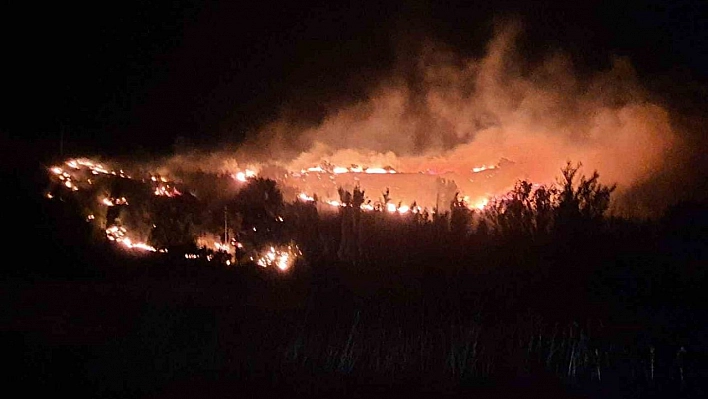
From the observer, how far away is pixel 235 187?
9961 mm

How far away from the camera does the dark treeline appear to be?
18.0 feet

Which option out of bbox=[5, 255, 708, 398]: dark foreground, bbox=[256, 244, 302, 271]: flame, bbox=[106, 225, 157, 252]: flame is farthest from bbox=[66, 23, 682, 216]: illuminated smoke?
bbox=[5, 255, 708, 398]: dark foreground

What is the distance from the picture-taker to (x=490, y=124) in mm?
10398

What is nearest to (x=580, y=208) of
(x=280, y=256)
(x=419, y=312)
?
(x=419, y=312)

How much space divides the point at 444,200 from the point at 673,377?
448 centimetres

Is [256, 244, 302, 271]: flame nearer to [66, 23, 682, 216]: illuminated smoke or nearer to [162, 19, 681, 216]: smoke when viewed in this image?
[66, 23, 682, 216]: illuminated smoke

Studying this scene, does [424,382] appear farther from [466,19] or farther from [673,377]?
[466,19]

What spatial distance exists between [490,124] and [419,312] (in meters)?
4.91

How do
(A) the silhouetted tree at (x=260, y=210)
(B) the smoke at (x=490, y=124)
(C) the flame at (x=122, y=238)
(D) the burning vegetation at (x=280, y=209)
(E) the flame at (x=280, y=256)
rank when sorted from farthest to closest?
1. (B) the smoke at (x=490, y=124)
2. (C) the flame at (x=122, y=238)
3. (A) the silhouetted tree at (x=260, y=210)
4. (E) the flame at (x=280, y=256)
5. (D) the burning vegetation at (x=280, y=209)

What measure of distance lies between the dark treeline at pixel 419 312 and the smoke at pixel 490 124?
1.73m

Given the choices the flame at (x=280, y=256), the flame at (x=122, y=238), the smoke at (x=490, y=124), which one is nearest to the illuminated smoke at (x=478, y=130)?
the smoke at (x=490, y=124)

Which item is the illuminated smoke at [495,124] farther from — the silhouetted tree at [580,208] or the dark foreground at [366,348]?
the dark foreground at [366,348]

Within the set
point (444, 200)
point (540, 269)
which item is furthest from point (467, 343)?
point (444, 200)

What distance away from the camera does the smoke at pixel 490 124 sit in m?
9.67
